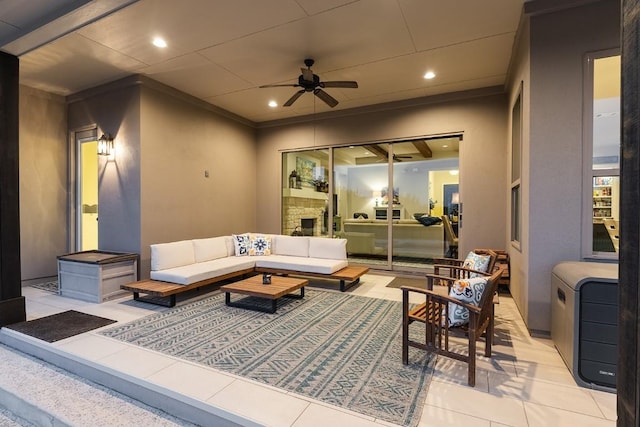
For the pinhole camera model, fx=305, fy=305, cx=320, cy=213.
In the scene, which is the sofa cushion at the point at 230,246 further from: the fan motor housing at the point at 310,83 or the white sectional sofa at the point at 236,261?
the fan motor housing at the point at 310,83

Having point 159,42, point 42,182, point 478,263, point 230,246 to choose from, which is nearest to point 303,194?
point 230,246

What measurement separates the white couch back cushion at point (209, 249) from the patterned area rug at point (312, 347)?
112 cm

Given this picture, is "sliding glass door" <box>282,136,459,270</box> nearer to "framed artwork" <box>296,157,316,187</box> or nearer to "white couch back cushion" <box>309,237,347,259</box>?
"framed artwork" <box>296,157,316,187</box>

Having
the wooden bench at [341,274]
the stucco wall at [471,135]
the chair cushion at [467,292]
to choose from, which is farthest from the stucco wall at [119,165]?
the chair cushion at [467,292]

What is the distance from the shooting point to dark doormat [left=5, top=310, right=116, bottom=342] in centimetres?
295

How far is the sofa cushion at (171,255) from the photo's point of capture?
430cm

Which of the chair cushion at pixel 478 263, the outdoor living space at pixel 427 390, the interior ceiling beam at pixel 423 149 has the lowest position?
the outdoor living space at pixel 427 390

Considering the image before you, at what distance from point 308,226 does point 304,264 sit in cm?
224

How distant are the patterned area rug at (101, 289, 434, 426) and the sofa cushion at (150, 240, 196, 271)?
820mm

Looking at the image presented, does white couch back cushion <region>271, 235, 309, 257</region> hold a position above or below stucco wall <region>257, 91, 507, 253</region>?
below

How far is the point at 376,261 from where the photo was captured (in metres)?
6.27

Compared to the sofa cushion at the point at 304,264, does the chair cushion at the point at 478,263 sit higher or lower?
higher

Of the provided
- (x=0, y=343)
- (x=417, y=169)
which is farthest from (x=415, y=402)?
(x=417, y=169)

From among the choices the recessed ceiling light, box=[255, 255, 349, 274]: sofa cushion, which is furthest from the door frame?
box=[255, 255, 349, 274]: sofa cushion
